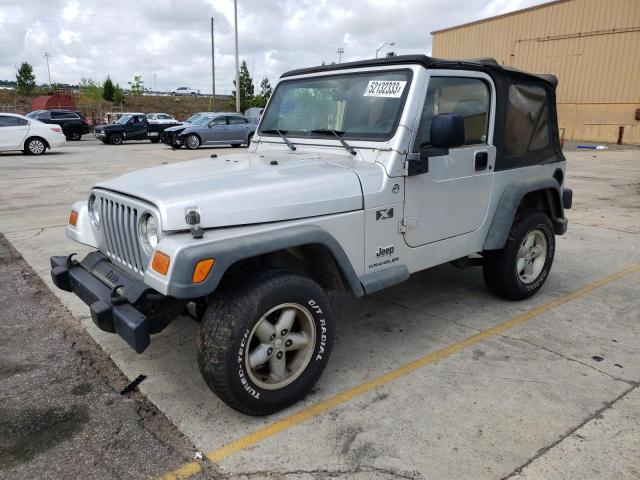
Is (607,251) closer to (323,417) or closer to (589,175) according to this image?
(323,417)

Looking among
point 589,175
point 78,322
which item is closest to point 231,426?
point 78,322

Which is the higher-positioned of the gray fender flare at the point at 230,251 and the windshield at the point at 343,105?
the windshield at the point at 343,105

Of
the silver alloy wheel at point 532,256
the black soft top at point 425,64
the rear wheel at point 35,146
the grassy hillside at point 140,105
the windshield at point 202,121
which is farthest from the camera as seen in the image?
the grassy hillside at point 140,105

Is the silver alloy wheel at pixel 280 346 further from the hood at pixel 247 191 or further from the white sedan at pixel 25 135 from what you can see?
the white sedan at pixel 25 135

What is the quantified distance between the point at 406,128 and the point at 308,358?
5.14 ft

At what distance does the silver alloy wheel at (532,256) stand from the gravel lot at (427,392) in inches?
9.7

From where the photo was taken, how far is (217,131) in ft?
71.8

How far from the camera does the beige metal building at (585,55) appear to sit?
26.3 meters

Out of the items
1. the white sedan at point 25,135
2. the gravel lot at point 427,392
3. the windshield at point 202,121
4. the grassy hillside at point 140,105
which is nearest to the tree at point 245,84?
the grassy hillside at point 140,105

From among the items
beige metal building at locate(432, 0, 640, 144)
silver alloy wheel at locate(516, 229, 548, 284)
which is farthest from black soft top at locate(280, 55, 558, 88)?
beige metal building at locate(432, 0, 640, 144)

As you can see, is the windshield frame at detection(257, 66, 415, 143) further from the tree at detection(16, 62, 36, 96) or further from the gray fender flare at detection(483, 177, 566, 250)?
the tree at detection(16, 62, 36, 96)

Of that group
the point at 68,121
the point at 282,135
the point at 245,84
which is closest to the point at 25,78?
the point at 245,84

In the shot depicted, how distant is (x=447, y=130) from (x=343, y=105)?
2.80ft

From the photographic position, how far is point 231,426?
2812mm
